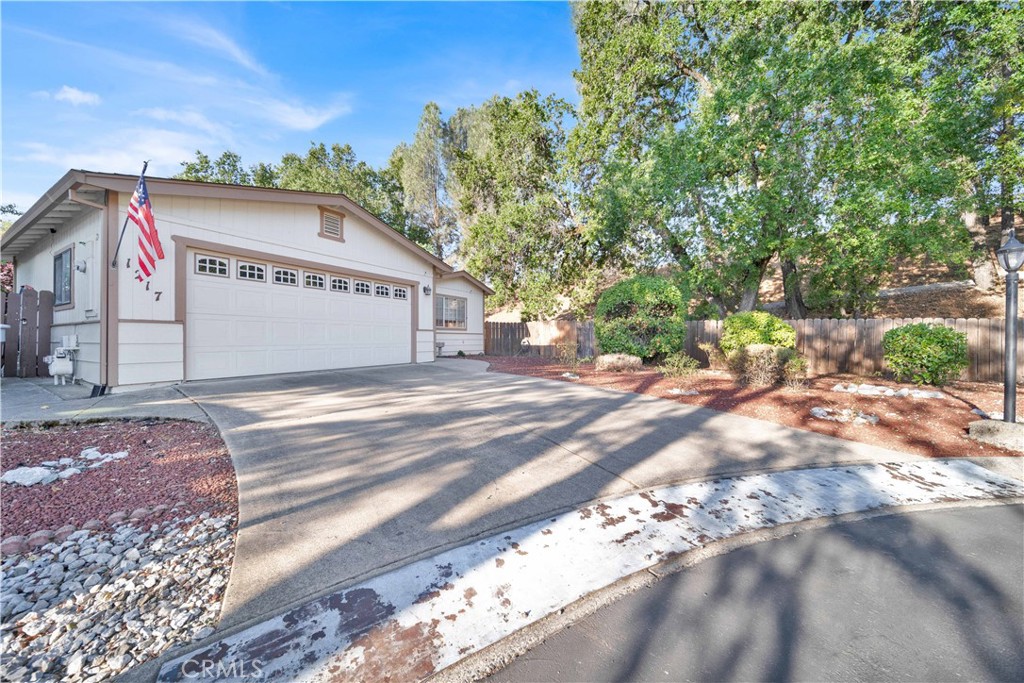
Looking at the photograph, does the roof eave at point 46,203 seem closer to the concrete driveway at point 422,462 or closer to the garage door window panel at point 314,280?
the concrete driveway at point 422,462

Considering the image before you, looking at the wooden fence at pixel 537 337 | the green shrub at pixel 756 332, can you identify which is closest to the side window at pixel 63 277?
the wooden fence at pixel 537 337

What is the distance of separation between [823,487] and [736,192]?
32.8 feet

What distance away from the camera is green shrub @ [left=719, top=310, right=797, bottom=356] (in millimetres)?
7629

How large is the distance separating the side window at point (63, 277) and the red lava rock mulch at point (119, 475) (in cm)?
445

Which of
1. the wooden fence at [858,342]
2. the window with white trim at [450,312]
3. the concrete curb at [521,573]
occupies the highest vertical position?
the window with white trim at [450,312]

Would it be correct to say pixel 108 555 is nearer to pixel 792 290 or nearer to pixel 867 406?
pixel 867 406

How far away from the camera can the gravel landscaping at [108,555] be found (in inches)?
58.9

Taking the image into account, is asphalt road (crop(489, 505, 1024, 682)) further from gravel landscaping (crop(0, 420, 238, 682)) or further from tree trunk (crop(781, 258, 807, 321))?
tree trunk (crop(781, 258, 807, 321))

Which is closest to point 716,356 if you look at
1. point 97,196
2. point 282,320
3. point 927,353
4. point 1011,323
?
point 927,353

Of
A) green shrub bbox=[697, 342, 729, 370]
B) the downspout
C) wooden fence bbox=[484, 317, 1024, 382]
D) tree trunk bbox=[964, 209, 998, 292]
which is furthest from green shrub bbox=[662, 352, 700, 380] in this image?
the downspout

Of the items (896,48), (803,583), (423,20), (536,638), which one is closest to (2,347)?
(423,20)

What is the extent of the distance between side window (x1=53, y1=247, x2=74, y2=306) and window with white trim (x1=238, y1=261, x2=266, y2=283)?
8.39 ft

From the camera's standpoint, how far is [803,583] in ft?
6.36

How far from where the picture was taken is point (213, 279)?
7.13 meters
